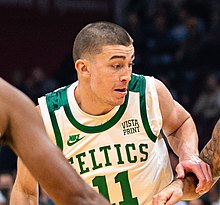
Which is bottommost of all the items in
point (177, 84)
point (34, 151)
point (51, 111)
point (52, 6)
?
point (34, 151)

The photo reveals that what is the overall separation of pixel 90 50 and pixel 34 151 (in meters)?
1.98

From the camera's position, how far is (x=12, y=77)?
594 inches

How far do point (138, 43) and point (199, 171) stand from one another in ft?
32.5

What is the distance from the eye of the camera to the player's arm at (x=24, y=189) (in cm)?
477

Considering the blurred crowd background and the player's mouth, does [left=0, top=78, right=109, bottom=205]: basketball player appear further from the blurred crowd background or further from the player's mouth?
the blurred crowd background

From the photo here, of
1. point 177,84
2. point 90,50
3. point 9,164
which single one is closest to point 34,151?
point 90,50

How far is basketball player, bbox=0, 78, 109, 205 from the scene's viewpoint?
2.72m

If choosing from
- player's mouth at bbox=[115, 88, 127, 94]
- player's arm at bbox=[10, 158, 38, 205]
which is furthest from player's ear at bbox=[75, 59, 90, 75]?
player's arm at bbox=[10, 158, 38, 205]

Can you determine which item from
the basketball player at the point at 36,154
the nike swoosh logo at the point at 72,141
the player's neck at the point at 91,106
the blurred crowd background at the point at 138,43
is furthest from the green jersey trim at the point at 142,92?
the blurred crowd background at the point at 138,43

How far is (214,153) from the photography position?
4.50 metres

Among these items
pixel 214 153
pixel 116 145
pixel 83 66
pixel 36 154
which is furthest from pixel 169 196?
pixel 36 154

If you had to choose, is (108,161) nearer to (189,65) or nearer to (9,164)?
(9,164)

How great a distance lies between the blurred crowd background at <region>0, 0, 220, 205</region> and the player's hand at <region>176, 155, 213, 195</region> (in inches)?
266

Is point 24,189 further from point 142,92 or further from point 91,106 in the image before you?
point 142,92
